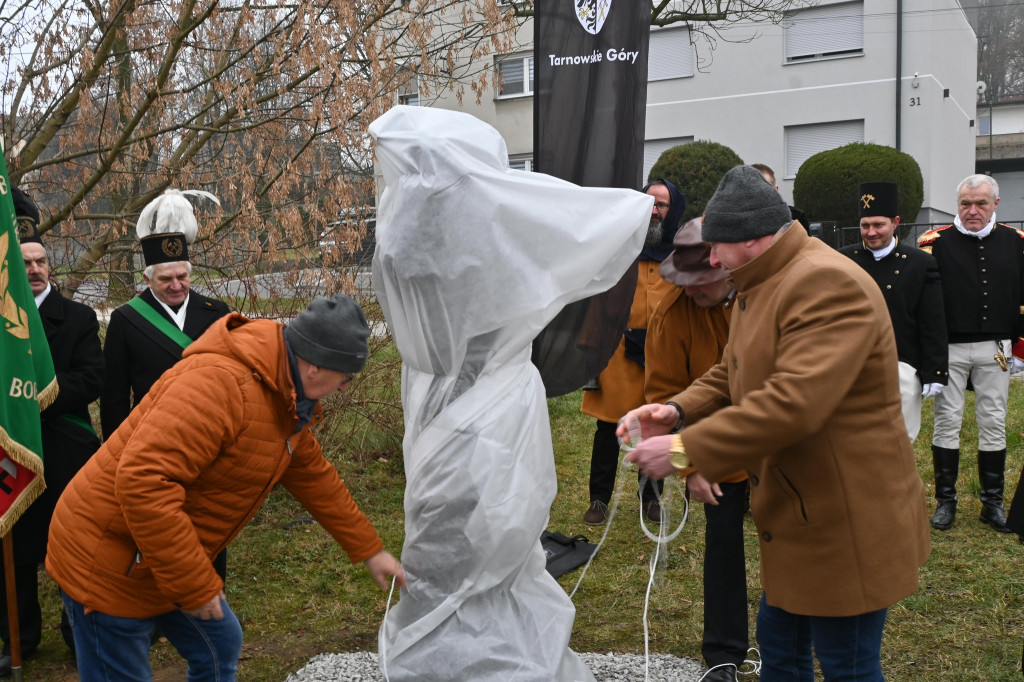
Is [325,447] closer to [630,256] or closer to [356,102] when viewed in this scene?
[356,102]

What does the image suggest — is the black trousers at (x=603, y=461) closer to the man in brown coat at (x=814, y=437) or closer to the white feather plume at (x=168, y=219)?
the white feather plume at (x=168, y=219)

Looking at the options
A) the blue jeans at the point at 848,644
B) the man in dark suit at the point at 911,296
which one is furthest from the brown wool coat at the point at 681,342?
the man in dark suit at the point at 911,296

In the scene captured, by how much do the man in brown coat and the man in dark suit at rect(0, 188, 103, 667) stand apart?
2.86m

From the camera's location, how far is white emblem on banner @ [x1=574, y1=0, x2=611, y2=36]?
4.66 m

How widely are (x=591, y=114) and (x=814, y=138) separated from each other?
18.5 meters

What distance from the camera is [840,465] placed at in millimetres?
2559

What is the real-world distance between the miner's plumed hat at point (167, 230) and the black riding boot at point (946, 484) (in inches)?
184

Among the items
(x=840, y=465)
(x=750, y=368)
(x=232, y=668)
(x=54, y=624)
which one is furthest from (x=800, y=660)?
(x=54, y=624)

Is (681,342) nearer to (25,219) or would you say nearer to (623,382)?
(623,382)

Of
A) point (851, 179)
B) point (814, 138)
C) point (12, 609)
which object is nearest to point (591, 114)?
point (12, 609)

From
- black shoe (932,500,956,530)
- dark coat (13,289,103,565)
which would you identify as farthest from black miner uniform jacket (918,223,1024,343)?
dark coat (13,289,103,565)

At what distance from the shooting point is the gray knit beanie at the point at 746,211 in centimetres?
265

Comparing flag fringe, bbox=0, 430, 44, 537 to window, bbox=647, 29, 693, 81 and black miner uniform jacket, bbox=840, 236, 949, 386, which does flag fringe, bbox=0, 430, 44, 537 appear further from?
window, bbox=647, 29, 693, 81

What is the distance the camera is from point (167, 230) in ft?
14.5
